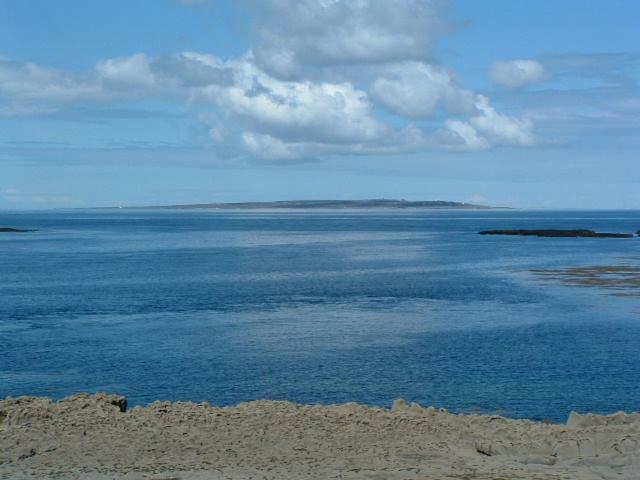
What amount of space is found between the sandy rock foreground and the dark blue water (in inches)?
218

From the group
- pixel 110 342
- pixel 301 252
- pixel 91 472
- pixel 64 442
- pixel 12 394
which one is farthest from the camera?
pixel 301 252

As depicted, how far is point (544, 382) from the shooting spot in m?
29.6

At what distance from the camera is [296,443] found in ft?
62.7

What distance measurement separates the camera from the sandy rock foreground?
17375mm

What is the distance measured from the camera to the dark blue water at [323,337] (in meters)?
28.5

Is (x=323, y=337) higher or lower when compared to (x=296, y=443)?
lower

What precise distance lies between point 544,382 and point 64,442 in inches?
683

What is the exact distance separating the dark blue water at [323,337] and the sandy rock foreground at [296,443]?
554 centimetres

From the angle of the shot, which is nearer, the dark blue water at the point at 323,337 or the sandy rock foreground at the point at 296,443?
the sandy rock foreground at the point at 296,443

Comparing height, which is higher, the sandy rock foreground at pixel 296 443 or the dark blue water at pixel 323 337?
the sandy rock foreground at pixel 296 443

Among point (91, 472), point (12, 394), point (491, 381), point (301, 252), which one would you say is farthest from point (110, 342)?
point (301, 252)

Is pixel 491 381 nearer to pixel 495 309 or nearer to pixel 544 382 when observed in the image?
pixel 544 382

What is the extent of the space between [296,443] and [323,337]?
19107 mm

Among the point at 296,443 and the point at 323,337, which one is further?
the point at 323,337
